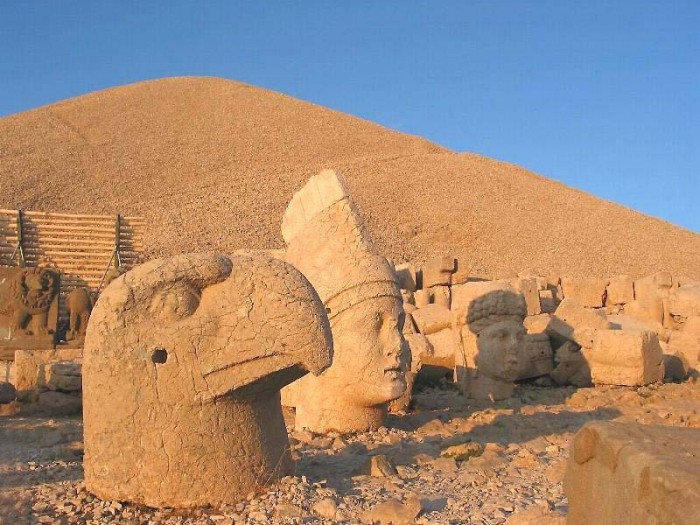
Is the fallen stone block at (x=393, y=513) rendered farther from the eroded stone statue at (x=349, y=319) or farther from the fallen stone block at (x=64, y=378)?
the fallen stone block at (x=64, y=378)

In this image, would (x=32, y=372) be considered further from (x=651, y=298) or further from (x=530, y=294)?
(x=651, y=298)

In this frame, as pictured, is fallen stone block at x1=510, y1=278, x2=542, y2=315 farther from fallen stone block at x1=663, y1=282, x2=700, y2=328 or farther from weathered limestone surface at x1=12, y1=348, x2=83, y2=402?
weathered limestone surface at x1=12, y1=348, x2=83, y2=402

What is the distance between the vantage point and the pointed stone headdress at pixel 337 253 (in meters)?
5.70

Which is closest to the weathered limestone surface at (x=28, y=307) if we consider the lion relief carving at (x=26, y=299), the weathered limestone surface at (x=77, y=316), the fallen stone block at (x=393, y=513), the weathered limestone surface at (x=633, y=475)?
the lion relief carving at (x=26, y=299)

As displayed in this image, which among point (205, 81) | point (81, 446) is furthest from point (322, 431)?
point (205, 81)

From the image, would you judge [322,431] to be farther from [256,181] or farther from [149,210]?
[256,181]

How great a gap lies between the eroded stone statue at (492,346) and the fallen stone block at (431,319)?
1379 mm

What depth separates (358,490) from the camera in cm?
391

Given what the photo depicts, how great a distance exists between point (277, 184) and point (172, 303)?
29.0 m

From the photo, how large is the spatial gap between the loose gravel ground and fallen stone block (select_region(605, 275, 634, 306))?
6603 millimetres

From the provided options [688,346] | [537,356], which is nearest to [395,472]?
[537,356]


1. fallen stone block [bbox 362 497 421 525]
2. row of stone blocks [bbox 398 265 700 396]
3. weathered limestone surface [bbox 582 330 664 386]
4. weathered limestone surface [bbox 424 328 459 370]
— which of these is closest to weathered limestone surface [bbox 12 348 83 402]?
row of stone blocks [bbox 398 265 700 396]

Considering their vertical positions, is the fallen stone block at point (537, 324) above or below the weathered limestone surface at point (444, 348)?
above

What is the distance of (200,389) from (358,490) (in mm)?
1044
